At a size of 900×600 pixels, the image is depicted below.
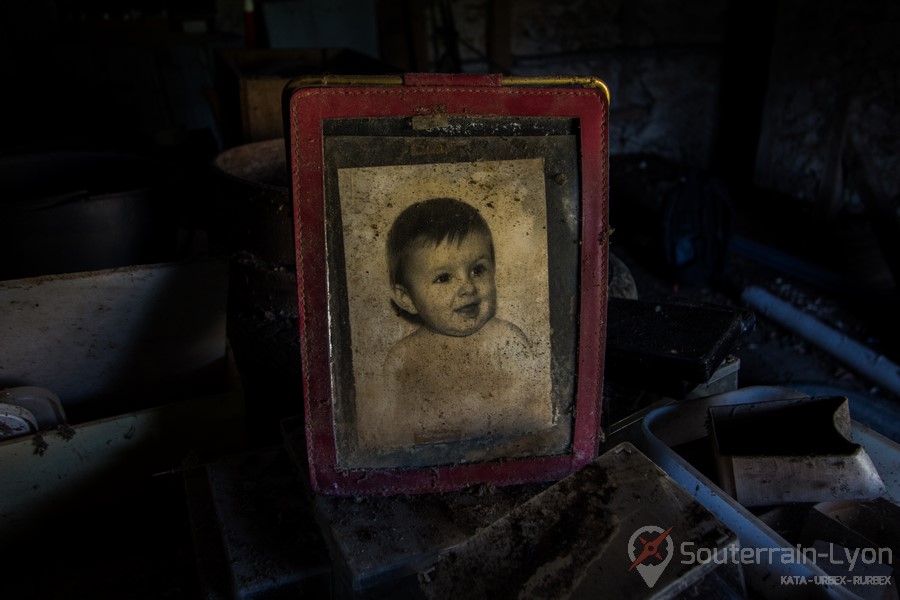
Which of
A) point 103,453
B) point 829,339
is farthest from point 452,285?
point 829,339

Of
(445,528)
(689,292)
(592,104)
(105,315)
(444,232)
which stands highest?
(592,104)

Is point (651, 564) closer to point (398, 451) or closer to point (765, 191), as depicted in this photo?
point (398, 451)

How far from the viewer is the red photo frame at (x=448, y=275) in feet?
3.61

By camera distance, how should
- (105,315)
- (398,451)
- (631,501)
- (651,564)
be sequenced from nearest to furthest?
1. (651,564)
2. (631,501)
3. (398,451)
4. (105,315)

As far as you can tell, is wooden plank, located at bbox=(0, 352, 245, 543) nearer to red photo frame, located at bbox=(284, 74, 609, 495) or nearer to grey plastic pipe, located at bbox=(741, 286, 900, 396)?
red photo frame, located at bbox=(284, 74, 609, 495)

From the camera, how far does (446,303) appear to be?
117cm

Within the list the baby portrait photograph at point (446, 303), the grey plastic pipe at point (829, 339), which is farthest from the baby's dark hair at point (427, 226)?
the grey plastic pipe at point (829, 339)

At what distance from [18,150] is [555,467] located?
3.34 m

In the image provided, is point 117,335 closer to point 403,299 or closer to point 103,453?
point 103,453

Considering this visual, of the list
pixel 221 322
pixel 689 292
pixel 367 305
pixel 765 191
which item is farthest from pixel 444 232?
pixel 765 191

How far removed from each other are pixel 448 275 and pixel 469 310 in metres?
0.07

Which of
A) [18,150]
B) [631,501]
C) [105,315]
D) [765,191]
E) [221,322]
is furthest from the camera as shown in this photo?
[765,191]

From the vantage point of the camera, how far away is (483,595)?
0.97m

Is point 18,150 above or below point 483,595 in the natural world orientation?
above
